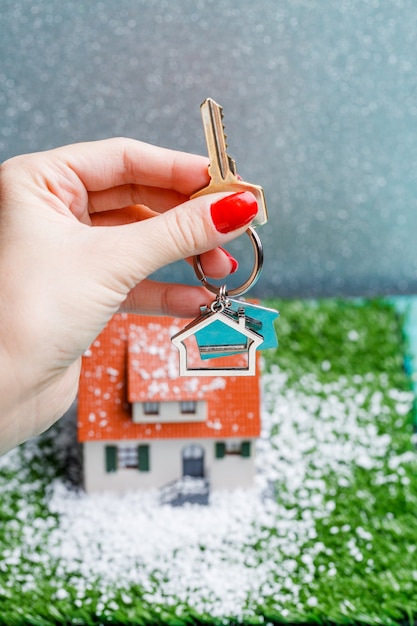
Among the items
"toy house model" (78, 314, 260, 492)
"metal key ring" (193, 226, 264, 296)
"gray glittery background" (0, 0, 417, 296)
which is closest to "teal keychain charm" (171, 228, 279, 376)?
"metal key ring" (193, 226, 264, 296)

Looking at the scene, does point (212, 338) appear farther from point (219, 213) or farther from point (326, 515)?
point (326, 515)

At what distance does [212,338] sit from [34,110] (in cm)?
67

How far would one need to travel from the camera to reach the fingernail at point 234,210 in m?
0.57

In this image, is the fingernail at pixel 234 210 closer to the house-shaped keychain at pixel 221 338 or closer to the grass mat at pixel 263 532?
the house-shaped keychain at pixel 221 338

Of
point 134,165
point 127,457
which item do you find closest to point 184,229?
point 134,165

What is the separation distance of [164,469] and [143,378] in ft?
0.45

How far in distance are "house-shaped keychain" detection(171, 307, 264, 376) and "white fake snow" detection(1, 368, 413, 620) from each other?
1.28 feet

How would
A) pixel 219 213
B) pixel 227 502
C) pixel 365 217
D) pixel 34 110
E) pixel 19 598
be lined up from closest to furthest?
1. pixel 219 213
2. pixel 19 598
3. pixel 227 502
4. pixel 34 110
5. pixel 365 217

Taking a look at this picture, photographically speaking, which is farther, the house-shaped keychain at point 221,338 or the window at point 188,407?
the window at point 188,407

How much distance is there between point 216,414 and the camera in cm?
99

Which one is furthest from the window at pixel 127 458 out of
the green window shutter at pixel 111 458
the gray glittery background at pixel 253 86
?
the gray glittery background at pixel 253 86

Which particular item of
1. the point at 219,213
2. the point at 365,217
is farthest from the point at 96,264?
the point at 365,217

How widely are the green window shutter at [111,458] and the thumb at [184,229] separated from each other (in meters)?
0.47

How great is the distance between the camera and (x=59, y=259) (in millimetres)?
579
